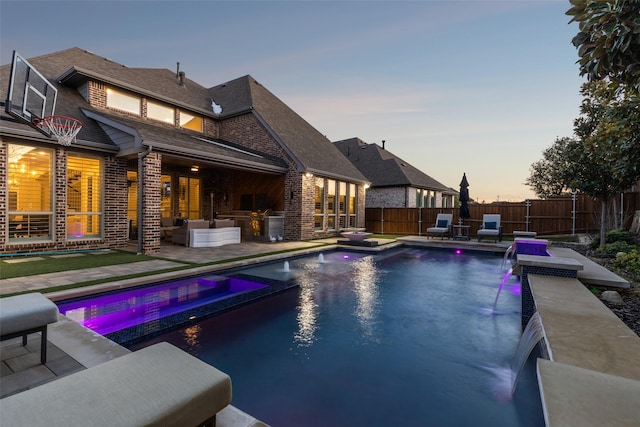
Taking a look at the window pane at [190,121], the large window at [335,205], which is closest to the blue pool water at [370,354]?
the large window at [335,205]

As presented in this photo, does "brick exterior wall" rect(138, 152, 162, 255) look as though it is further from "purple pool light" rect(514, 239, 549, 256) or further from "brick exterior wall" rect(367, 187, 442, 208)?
"brick exterior wall" rect(367, 187, 442, 208)

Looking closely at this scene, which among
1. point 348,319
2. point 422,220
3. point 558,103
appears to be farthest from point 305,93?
point 348,319

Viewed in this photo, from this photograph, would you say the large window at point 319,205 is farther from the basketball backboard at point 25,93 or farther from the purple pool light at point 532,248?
the basketball backboard at point 25,93

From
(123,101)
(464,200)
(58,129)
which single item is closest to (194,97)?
(123,101)

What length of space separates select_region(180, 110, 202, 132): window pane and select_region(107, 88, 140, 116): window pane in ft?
6.82

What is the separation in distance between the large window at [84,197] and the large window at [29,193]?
1.67 ft

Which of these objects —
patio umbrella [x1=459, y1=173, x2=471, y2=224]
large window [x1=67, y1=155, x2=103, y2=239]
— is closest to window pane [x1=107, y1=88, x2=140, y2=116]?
large window [x1=67, y1=155, x2=103, y2=239]

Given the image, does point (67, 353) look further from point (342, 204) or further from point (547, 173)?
point (547, 173)

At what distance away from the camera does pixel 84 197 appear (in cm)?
962

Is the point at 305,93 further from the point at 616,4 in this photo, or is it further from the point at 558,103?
the point at 616,4

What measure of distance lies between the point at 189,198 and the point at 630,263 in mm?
16712

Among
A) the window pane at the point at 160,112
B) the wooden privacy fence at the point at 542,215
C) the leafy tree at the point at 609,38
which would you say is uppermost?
the window pane at the point at 160,112

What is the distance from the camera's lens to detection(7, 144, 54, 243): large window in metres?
8.25

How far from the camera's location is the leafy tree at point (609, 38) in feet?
8.58
